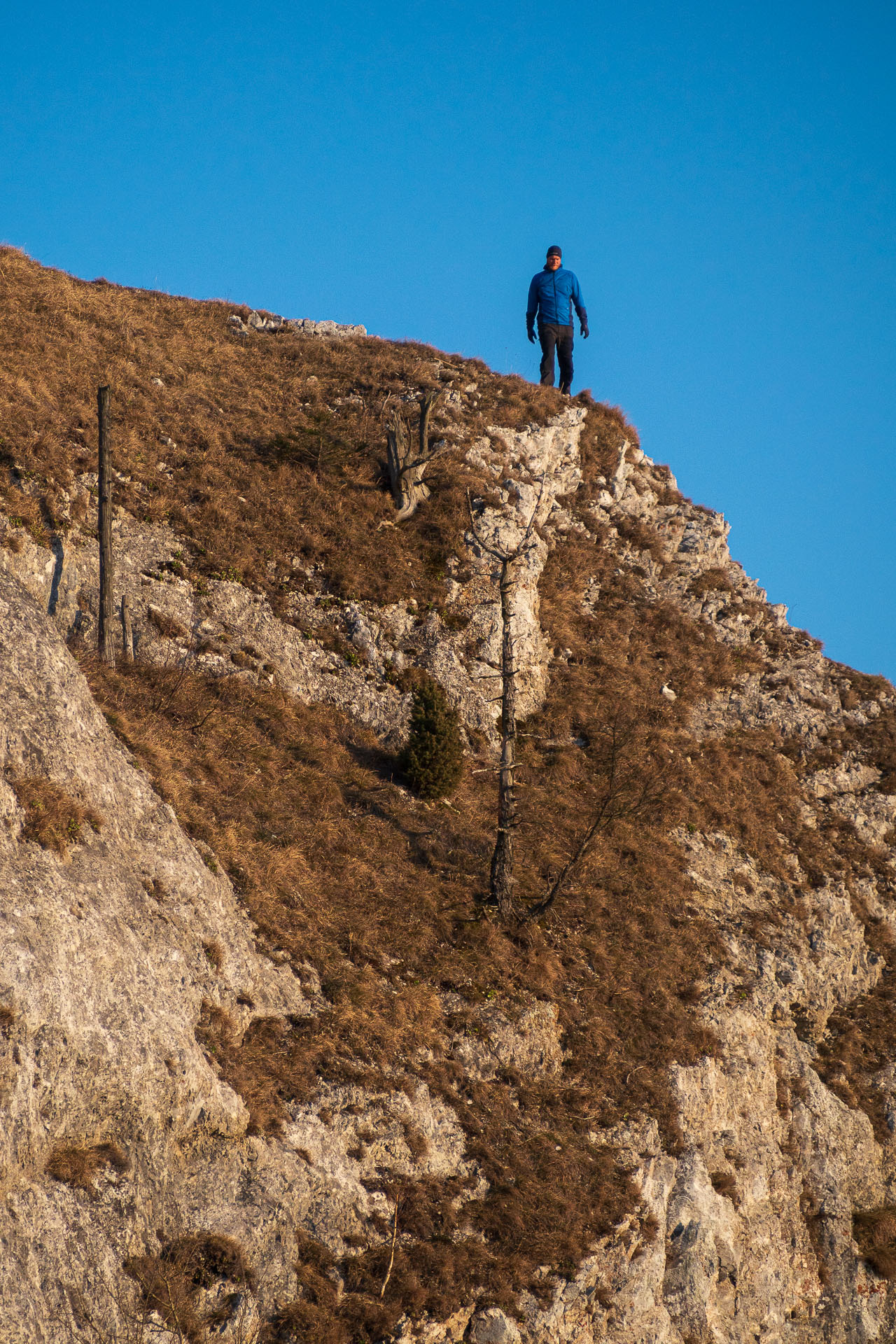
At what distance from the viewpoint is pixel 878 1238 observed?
1008 inches

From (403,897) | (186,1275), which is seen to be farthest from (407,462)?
(186,1275)

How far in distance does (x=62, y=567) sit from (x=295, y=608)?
23.1ft

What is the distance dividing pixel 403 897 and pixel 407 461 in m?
17.0

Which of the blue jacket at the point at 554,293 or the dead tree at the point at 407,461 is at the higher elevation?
the blue jacket at the point at 554,293

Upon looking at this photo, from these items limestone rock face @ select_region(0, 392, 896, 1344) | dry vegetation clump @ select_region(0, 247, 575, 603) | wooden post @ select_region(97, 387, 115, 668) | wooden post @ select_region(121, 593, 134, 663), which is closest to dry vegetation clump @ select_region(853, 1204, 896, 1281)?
limestone rock face @ select_region(0, 392, 896, 1344)

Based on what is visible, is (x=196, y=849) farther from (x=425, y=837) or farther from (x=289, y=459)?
(x=289, y=459)

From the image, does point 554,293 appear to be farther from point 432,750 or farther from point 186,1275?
point 186,1275

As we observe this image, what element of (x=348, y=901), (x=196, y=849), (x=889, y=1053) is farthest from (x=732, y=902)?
(x=196, y=849)

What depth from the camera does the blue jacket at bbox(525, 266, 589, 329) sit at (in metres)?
40.9

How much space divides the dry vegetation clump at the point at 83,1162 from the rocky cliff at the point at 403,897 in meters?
0.07

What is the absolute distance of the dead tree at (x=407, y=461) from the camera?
36.4m

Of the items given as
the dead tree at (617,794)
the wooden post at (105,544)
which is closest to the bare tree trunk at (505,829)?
the dead tree at (617,794)

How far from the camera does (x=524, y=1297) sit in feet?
60.6

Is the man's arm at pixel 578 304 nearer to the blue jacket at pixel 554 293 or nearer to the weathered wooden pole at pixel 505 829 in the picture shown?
the blue jacket at pixel 554 293
